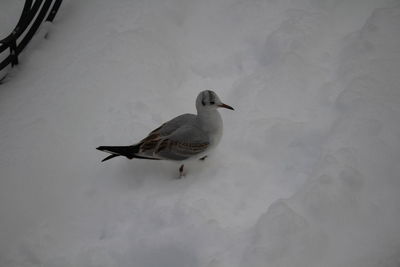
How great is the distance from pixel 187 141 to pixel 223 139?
0.52 m

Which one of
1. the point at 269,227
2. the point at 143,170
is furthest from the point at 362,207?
the point at 143,170

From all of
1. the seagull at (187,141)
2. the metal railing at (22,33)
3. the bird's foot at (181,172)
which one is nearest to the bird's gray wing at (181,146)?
the seagull at (187,141)

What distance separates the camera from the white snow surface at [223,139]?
2.77 metres

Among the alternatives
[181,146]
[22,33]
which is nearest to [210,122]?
[181,146]

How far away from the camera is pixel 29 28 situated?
4.84m

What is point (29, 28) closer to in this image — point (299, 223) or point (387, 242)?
point (299, 223)

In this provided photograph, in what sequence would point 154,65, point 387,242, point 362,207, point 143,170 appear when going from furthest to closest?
point 154,65
point 143,170
point 362,207
point 387,242

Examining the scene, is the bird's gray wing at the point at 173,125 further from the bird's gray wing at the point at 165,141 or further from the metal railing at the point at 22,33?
the metal railing at the point at 22,33

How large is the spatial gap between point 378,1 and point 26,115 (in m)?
4.16

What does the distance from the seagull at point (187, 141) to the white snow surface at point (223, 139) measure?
24cm

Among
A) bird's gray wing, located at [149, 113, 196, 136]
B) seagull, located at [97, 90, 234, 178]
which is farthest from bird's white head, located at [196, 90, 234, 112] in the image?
bird's gray wing, located at [149, 113, 196, 136]

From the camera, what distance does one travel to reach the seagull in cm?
340

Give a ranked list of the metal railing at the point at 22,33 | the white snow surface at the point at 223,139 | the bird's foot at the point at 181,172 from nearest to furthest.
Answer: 1. the white snow surface at the point at 223,139
2. the bird's foot at the point at 181,172
3. the metal railing at the point at 22,33

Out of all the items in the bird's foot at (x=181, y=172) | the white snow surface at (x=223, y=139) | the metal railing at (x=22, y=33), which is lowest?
the bird's foot at (x=181, y=172)
